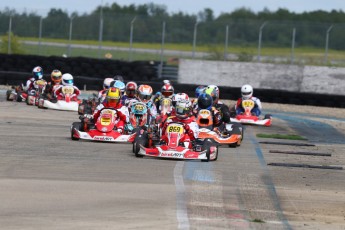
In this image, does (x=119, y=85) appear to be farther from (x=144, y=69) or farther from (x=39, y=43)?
(x=39, y=43)

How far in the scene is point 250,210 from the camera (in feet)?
38.0

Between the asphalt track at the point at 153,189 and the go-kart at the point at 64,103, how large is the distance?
766 cm

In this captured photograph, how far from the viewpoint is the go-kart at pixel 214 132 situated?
19.6 metres

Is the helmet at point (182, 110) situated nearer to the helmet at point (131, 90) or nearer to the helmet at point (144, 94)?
the helmet at point (144, 94)

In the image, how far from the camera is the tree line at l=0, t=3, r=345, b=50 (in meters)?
39.9

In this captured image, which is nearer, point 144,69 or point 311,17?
point 144,69

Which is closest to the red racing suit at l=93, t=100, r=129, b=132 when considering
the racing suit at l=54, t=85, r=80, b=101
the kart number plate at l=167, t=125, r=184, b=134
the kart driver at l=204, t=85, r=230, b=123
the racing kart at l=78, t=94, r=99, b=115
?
the kart driver at l=204, t=85, r=230, b=123

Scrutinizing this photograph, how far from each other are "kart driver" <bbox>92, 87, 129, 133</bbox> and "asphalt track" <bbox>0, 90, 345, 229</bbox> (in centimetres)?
77

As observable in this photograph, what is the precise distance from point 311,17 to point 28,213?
5902 cm

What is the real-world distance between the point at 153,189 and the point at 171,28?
2922 centimetres

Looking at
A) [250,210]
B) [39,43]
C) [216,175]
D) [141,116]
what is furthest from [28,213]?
[39,43]

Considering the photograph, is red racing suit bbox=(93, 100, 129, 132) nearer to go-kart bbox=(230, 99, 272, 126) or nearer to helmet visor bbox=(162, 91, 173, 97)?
helmet visor bbox=(162, 91, 173, 97)

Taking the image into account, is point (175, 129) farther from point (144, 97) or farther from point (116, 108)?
point (144, 97)

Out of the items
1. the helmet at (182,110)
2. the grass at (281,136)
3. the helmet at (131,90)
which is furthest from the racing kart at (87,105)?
the helmet at (182,110)
